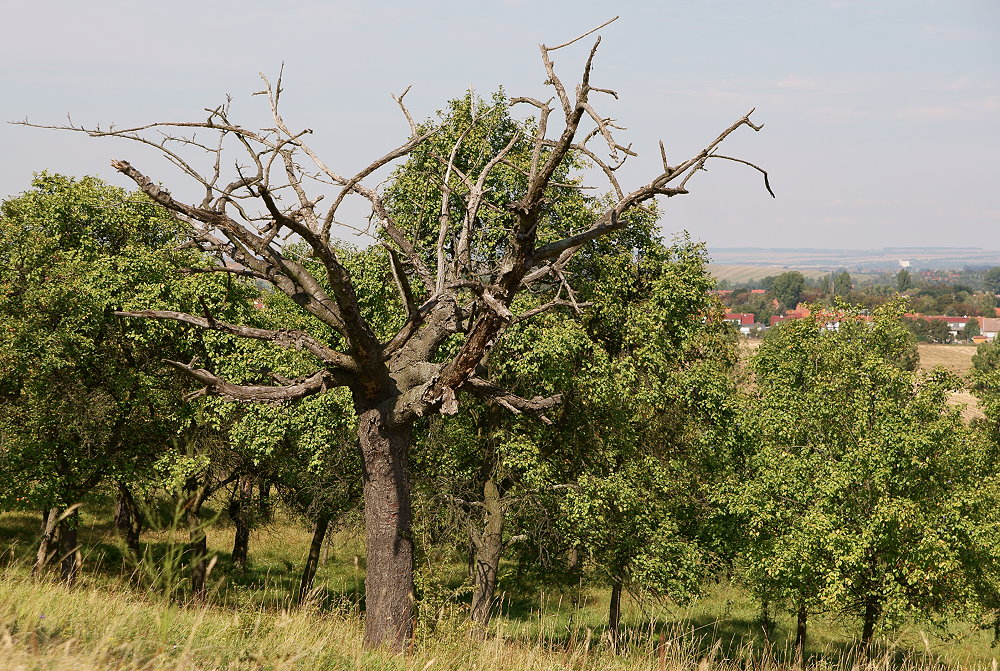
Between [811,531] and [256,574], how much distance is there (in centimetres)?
2038

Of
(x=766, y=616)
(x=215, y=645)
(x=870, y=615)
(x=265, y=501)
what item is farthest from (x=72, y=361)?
(x=766, y=616)

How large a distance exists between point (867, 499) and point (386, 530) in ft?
56.5

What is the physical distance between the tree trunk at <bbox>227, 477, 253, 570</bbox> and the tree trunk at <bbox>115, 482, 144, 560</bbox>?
2782 mm

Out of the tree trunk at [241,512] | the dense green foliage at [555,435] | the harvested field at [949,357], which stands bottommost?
the harvested field at [949,357]

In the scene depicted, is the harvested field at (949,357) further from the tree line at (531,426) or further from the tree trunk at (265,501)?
the tree trunk at (265,501)

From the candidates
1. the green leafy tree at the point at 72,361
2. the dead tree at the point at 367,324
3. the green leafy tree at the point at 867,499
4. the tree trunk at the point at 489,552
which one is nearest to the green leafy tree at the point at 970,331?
the green leafy tree at the point at 867,499

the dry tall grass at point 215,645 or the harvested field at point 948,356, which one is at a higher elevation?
the dry tall grass at point 215,645

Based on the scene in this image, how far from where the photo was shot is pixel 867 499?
69.3ft

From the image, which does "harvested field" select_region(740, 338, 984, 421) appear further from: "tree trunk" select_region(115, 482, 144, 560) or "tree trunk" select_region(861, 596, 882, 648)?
"tree trunk" select_region(115, 482, 144, 560)

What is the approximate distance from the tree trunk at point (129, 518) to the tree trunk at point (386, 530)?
32.4 ft

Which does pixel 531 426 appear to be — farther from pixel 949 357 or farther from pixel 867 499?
pixel 949 357

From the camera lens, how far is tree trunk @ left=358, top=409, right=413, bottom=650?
8578 mm

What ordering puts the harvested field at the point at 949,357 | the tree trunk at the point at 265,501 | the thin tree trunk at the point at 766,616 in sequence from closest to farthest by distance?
1. the thin tree trunk at the point at 766,616
2. the tree trunk at the point at 265,501
3. the harvested field at the point at 949,357

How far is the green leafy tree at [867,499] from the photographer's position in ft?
64.8
